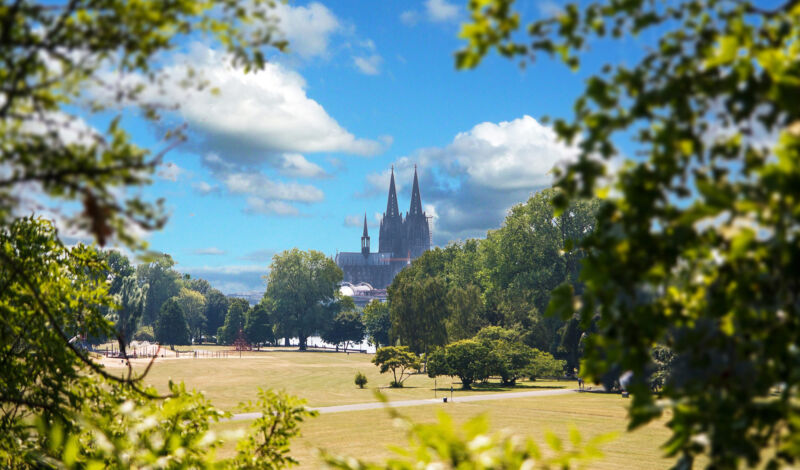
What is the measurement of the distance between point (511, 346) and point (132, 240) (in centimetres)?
4541

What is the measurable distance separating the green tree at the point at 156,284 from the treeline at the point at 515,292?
63934mm

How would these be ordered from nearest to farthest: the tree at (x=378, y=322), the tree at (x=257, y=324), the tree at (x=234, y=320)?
the tree at (x=378, y=322), the tree at (x=257, y=324), the tree at (x=234, y=320)

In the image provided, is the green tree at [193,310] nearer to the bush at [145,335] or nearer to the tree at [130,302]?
the bush at [145,335]

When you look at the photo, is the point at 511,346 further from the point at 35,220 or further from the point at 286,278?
the point at 286,278

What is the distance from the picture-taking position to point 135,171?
2.54 m

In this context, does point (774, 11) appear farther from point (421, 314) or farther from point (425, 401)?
point (421, 314)

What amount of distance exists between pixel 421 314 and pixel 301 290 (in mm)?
40698

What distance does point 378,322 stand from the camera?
8994 centimetres

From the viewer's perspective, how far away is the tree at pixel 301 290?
90.5 metres

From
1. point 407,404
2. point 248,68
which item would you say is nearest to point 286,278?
point 407,404

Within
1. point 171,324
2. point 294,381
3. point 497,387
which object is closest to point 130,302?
point 171,324

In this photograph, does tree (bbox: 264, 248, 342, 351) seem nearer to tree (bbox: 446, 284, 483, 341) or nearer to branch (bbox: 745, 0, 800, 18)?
tree (bbox: 446, 284, 483, 341)

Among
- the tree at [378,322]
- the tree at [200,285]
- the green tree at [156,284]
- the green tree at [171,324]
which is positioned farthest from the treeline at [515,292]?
the tree at [200,285]

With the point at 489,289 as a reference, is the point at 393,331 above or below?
below
